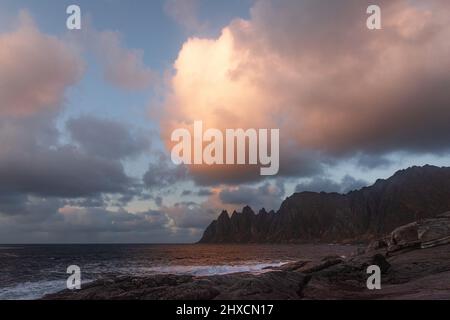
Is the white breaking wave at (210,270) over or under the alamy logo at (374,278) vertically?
under

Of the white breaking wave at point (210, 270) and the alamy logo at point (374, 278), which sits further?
the white breaking wave at point (210, 270)

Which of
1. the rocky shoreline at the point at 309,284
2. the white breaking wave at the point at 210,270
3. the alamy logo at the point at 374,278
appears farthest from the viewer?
the white breaking wave at the point at 210,270

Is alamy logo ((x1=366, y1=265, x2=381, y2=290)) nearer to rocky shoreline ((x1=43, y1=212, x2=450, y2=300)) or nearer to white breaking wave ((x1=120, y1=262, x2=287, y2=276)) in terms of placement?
rocky shoreline ((x1=43, y1=212, x2=450, y2=300))

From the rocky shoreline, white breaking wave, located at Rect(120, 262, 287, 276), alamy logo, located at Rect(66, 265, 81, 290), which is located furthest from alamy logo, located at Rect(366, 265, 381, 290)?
alamy logo, located at Rect(66, 265, 81, 290)

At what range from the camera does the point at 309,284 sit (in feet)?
112

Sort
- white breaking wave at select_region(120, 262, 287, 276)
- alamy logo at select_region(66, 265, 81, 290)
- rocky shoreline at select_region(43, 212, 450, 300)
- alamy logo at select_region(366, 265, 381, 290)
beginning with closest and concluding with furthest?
1. rocky shoreline at select_region(43, 212, 450, 300)
2. alamy logo at select_region(366, 265, 381, 290)
3. alamy logo at select_region(66, 265, 81, 290)
4. white breaking wave at select_region(120, 262, 287, 276)

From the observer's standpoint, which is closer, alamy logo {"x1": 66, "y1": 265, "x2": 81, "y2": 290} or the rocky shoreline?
the rocky shoreline

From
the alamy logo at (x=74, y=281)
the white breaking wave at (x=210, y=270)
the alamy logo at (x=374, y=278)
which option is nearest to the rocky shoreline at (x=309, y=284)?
the alamy logo at (x=374, y=278)

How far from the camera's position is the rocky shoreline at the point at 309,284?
27.2m

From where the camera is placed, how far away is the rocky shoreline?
89.3ft

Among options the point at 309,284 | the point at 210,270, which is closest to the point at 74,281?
the point at 210,270

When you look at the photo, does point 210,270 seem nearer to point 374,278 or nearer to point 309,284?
point 374,278

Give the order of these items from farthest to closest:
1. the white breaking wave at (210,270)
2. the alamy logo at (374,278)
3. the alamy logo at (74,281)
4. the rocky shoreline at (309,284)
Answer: the white breaking wave at (210,270) < the alamy logo at (74,281) < the alamy logo at (374,278) < the rocky shoreline at (309,284)

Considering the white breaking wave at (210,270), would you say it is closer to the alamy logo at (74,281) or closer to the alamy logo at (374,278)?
the alamy logo at (74,281)
